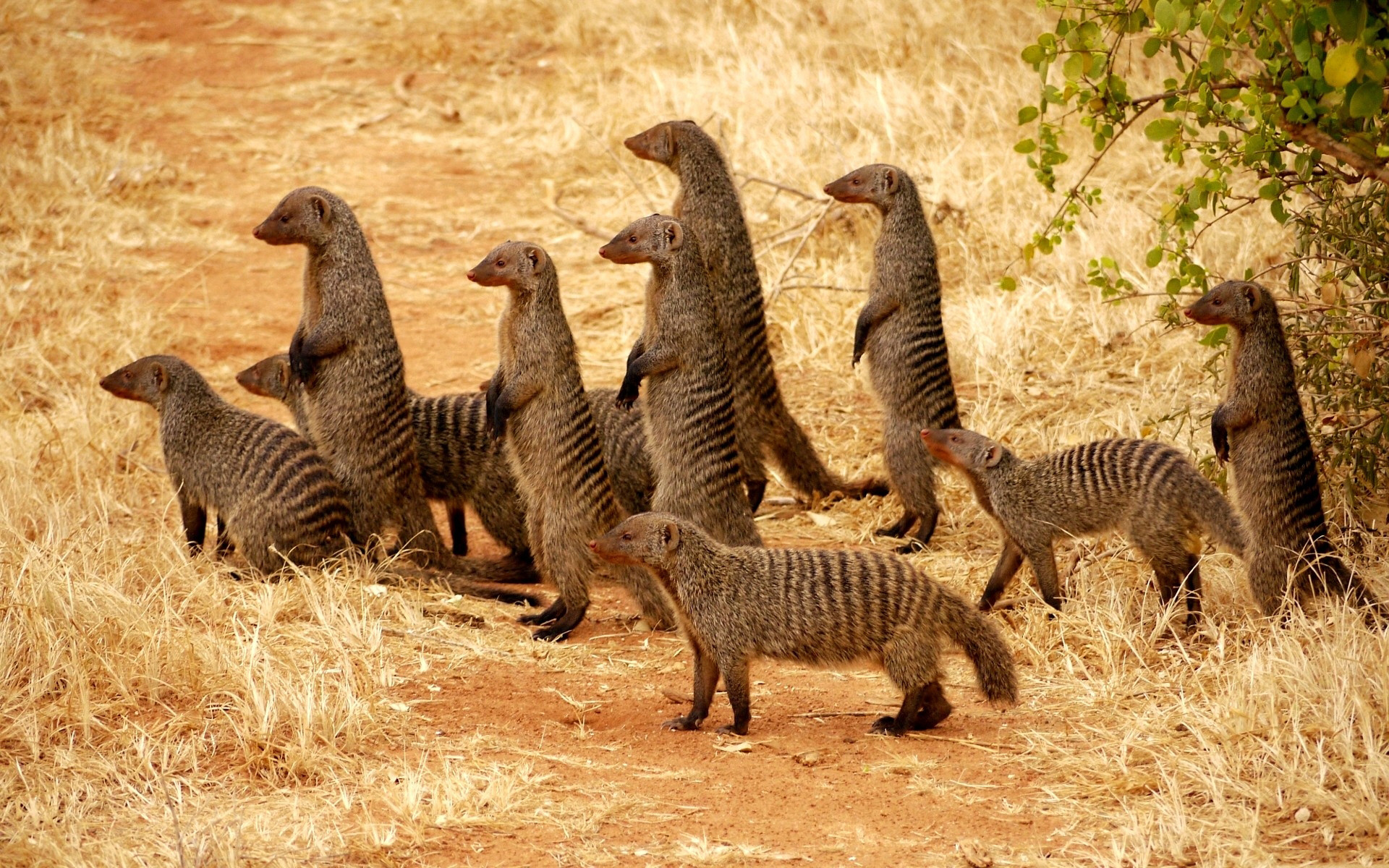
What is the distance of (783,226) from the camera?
28.6 ft

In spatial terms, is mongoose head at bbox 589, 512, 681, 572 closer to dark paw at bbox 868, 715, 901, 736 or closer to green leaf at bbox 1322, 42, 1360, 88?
dark paw at bbox 868, 715, 901, 736

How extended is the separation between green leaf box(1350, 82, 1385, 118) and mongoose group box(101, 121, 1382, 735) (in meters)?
1.25

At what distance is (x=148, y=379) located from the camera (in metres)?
5.55

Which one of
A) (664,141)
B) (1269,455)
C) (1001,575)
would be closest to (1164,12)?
(1269,455)

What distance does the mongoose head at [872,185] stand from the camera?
614 cm

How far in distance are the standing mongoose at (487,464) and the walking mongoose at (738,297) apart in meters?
0.49

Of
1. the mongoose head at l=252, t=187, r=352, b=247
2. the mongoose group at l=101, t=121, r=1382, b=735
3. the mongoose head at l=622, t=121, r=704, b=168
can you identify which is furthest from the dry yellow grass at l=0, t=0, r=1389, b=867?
the mongoose head at l=622, t=121, r=704, b=168

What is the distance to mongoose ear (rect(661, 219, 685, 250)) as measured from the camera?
5.41 m

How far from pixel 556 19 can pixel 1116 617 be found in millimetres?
9359

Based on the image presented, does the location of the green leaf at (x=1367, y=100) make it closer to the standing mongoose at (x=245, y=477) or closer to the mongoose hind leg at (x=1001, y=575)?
the mongoose hind leg at (x=1001, y=575)

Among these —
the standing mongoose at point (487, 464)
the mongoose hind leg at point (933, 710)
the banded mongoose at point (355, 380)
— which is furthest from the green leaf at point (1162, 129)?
the banded mongoose at point (355, 380)

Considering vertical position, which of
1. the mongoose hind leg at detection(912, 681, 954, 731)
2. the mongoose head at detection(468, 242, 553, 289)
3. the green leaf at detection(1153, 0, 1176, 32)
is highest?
the green leaf at detection(1153, 0, 1176, 32)

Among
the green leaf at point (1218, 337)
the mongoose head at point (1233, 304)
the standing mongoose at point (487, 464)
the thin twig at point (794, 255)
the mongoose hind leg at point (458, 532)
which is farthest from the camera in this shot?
the thin twig at point (794, 255)

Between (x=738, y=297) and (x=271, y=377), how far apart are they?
196 cm
